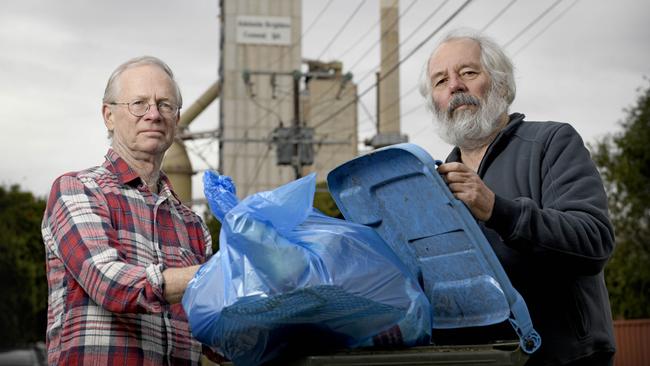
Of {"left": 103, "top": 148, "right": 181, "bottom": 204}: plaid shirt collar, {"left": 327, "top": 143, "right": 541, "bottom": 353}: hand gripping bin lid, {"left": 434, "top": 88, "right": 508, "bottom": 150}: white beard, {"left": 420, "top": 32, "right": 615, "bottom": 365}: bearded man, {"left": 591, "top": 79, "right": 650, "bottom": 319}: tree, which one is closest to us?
{"left": 327, "top": 143, "right": 541, "bottom": 353}: hand gripping bin lid

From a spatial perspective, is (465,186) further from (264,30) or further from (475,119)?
(264,30)

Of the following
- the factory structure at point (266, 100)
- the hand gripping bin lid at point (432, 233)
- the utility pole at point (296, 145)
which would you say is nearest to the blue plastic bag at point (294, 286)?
the hand gripping bin lid at point (432, 233)

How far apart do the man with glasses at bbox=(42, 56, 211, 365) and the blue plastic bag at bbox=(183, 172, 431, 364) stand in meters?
0.35

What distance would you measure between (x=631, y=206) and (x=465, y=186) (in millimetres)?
24906

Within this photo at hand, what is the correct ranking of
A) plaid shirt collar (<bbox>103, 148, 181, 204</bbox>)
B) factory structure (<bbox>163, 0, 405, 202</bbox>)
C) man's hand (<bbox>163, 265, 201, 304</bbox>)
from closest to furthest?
1. man's hand (<bbox>163, 265, 201, 304</bbox>)
2. plaid shirt collar (<bbox>103, 148, 181, 204</bbox>)
3. factory structure (<bbox>163, 0, 405, 202</bbox>)

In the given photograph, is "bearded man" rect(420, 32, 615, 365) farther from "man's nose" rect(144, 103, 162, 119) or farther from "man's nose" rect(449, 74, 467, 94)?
"man's nose" rect(144, 103, 162, 119)

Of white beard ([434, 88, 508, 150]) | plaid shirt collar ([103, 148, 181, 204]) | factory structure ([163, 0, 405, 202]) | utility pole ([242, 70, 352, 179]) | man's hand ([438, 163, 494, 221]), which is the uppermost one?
factory structure ([163, 0, 405, 202])

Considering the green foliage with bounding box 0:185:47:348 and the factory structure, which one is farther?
the factory structure

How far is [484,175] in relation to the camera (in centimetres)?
354

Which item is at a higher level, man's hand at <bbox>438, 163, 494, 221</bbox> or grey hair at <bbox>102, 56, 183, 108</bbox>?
grey hair at <bbox>102, 56, 183, 108</bbox>

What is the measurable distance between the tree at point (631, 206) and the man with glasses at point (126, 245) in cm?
2407

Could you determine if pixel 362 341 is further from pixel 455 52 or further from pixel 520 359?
pixel 455 52

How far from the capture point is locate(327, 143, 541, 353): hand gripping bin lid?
289cm

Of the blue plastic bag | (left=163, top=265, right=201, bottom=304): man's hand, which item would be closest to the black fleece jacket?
the blue plastic bag
